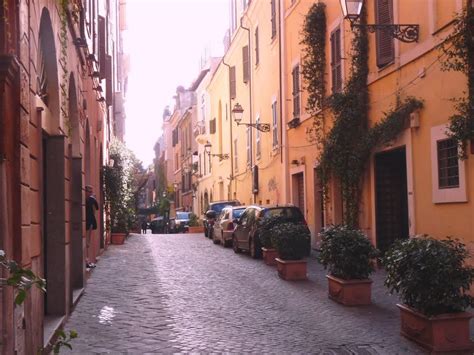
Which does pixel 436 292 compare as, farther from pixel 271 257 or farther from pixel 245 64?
pixel 245 64

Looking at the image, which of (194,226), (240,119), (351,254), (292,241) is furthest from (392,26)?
(194,226)

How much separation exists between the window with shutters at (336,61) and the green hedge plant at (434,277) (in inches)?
383

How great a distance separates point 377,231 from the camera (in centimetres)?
1516

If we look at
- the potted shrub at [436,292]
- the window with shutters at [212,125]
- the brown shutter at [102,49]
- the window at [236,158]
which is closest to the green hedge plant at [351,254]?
the potted shrub at [436,292]

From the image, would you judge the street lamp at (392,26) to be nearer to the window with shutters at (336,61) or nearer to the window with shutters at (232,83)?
the window with shutters at (336,61)

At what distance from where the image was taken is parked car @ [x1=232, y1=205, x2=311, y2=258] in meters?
17.8

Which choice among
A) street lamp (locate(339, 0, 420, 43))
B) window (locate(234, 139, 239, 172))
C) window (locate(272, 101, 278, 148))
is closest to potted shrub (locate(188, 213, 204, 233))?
window (locate(234, 139, 239, 172))

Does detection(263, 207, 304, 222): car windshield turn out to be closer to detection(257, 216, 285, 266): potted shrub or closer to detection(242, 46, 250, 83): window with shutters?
detection(257, 216, 285, 266): potted shrub

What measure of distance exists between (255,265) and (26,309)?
36.4 feet

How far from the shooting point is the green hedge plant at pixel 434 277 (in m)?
7.20

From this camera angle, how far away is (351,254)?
10.3m

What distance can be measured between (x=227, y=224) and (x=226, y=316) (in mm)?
14106

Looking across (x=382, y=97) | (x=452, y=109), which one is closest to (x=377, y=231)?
(x=382, y=97)

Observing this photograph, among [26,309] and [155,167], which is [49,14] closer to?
[26,309]
